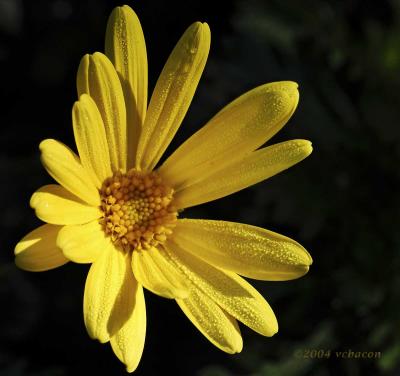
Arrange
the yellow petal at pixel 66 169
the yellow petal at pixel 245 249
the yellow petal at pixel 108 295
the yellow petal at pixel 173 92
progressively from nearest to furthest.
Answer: the yellow petal at pixel 66 169
the yellow petal at pixel 108 295
the yellow petal at pixel 173 92
the yellow petal at pixel 245 249

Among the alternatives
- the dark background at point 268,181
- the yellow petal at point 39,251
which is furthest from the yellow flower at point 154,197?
the dark background at point 268,181

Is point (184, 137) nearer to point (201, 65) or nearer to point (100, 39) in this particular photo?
point (100, 39)

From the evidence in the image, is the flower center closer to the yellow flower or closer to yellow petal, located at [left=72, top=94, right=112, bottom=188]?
the yellow flower

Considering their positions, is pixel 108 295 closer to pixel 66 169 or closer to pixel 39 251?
pixel 39 251

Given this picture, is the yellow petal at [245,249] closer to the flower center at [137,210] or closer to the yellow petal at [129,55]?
the flower center at [137,210]

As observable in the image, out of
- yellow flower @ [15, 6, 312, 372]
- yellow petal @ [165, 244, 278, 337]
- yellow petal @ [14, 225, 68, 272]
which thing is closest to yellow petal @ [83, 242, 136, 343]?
yellow flower @ [15, 6, 312, 372]

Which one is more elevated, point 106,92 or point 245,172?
point 106,92

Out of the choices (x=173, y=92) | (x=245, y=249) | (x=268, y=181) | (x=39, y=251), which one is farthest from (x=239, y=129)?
(x=268, y=181)
